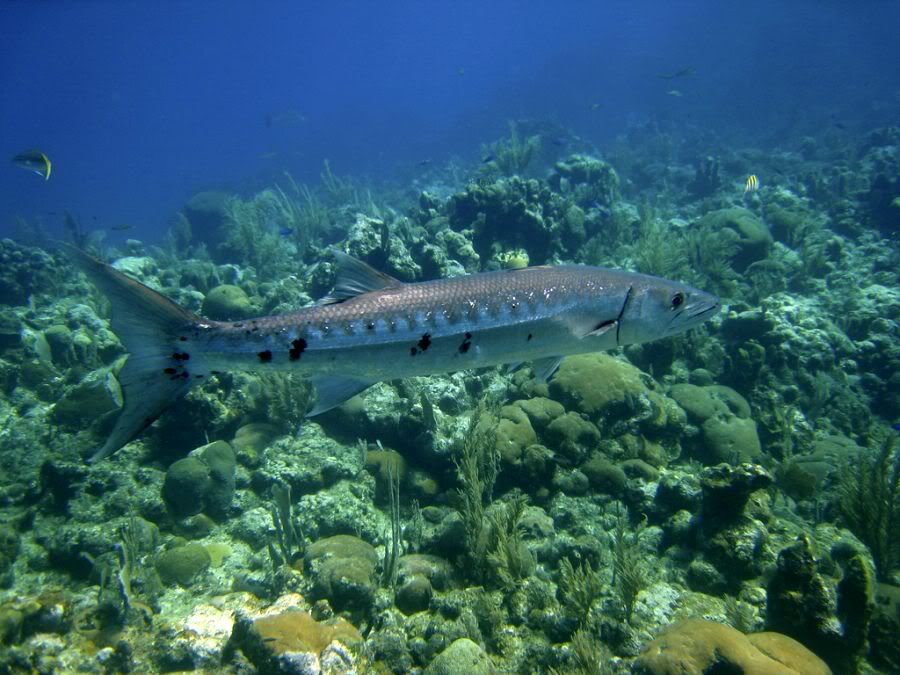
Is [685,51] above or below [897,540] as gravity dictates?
above

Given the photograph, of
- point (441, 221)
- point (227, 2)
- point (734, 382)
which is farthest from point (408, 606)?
point (227, 2)

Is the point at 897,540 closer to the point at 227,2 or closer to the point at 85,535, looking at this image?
the point at 85,535

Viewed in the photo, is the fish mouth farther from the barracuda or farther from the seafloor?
the seafloor

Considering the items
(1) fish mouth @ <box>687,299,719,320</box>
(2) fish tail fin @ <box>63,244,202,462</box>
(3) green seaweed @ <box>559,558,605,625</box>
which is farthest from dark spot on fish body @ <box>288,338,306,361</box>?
(1) fish mouth @ <box>687,299,719,320</box>

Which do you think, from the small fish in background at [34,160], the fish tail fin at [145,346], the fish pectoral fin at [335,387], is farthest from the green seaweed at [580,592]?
the small fish in background at [34,160]

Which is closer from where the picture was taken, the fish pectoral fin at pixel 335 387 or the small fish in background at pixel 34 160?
the fish pectoral fin at pixel 335 387

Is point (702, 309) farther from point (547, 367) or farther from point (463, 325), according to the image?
point (463, 325)

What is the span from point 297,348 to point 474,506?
284 cm

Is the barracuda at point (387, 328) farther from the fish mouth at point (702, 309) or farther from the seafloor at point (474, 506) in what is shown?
the seafloor at point (474, 506)

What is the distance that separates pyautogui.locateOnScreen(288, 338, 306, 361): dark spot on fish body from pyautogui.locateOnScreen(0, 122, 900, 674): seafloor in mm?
2466

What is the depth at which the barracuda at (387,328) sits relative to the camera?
3457 mm

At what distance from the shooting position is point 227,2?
10619cm

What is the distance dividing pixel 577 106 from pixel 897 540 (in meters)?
81.2

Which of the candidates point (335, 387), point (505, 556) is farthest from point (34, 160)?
point (505, 556)
